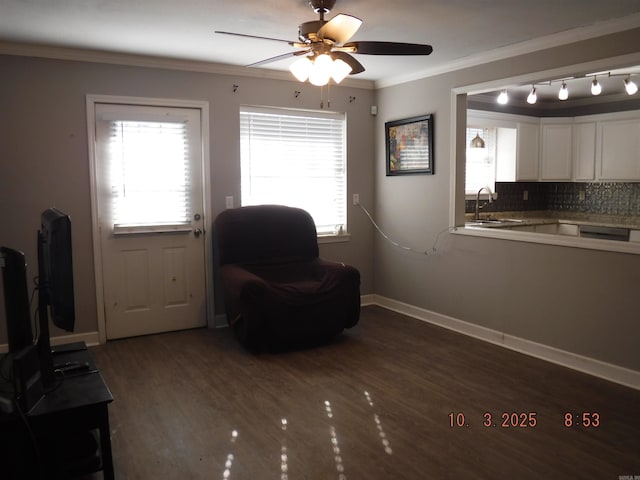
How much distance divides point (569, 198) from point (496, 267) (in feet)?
10.1

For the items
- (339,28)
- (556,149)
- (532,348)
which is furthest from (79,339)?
(556,149)

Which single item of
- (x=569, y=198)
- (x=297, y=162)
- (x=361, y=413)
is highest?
(x=297, y=162)

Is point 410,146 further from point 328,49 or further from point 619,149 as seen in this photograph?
point 619,149

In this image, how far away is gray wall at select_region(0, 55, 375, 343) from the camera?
391 centimetres

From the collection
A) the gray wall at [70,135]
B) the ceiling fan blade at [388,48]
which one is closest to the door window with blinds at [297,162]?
the gray wall at [70,135]

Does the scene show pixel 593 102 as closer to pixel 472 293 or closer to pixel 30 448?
pixel 472 293

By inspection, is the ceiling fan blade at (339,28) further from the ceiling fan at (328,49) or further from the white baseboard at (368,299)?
the white baseboard at (368,299)

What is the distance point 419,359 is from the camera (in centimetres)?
388

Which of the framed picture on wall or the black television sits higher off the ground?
the framed picture on wall

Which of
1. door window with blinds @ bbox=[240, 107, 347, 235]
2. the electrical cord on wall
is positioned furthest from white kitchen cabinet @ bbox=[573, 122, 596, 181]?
door window with blinds @ bbox=[240, 107, 347, 235]

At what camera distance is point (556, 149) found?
621 centimetres

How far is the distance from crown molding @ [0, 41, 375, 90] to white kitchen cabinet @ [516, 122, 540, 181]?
2871mm

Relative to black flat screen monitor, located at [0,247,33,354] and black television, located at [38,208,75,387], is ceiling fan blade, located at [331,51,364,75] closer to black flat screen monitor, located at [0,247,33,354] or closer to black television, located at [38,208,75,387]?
black television, located at [38,208,75,387]

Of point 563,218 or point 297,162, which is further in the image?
point 563,218
